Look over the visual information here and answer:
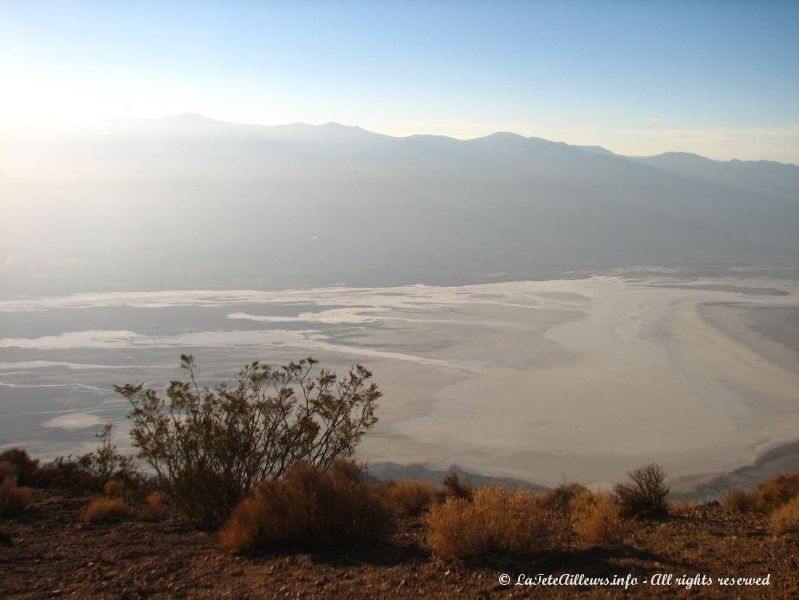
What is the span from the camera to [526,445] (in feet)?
54.9

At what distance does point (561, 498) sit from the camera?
897 cm

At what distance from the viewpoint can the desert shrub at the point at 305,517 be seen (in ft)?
20.0

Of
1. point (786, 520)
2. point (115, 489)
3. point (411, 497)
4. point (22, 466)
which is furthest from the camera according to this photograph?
point (22, 466)

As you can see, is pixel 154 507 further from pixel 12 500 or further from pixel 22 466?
pixel 22 466

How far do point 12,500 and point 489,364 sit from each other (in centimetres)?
2030

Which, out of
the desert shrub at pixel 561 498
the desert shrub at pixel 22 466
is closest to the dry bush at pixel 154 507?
the desert shrub at pixel 22 466

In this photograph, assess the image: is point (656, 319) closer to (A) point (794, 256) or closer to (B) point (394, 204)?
(A) point (794, 256)

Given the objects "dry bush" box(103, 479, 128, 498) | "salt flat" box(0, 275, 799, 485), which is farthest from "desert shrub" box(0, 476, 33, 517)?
"salt flat" box(0, 275, 799, 485)

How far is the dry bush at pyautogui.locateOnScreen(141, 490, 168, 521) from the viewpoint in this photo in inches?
311

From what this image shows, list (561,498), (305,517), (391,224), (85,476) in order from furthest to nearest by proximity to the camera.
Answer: (391,224), (85,476), (561,498), (305,517)

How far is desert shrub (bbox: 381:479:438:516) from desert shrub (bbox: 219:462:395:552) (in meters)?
1.76

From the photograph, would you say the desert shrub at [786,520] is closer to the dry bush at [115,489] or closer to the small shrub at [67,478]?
the dry bush at [115,489]

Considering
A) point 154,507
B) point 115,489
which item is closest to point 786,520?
point 154,507

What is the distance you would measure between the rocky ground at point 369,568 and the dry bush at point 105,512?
0.75 metres
